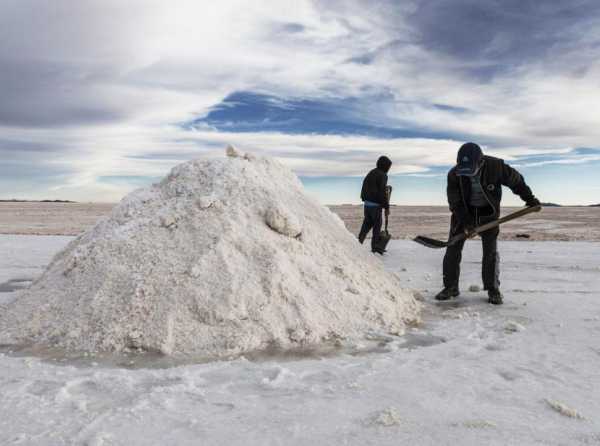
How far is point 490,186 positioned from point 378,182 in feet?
12.2

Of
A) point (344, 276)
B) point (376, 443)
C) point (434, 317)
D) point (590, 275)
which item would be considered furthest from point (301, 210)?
point (590, 275)

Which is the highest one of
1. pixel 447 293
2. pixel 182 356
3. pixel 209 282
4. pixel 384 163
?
pixel 384 163

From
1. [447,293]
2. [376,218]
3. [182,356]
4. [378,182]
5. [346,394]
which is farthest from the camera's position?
[376,218]

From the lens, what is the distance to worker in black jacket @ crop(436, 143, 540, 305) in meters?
5.27

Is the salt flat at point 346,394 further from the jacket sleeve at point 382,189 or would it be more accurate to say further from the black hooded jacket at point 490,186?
the jacket sleeve at point 382,189

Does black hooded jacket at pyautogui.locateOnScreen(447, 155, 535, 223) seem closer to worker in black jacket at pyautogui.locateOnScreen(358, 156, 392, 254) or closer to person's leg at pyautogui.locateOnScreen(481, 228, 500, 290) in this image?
person's leg at pyautogui.locateOnScreen(481, 228, 500, 290)

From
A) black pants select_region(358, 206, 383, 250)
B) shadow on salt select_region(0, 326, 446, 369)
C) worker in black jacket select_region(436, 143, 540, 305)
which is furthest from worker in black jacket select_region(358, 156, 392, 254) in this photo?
shadow on salt select_region(0, 326, 446, 369)

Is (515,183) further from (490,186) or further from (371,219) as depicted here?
(371,219)

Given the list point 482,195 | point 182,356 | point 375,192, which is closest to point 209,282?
point 182,356

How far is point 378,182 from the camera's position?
8977 mm

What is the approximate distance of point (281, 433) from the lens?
8.26 feet

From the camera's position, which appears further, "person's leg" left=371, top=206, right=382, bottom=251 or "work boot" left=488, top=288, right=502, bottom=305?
"person's leg" left=371, top=206, right=382, bottom=251

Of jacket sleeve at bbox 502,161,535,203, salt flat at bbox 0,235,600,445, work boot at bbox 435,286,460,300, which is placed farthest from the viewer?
work boot at bbox 435,286,460,300

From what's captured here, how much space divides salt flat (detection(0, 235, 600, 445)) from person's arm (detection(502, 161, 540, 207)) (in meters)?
1.27
